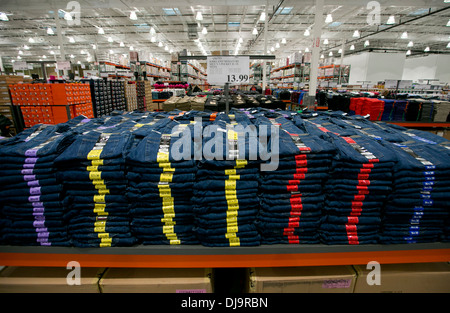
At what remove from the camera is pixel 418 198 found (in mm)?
1388

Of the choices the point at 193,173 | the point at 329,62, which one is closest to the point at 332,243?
the point at 193,173

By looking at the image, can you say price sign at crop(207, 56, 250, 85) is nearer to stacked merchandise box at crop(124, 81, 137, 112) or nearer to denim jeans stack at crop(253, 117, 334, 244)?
denim jeans stack at crop(253, 117, 334, 244)

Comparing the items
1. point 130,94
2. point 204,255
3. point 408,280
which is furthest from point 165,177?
point 130,94

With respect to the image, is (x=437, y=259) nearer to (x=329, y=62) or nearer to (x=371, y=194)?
(x=371, y=194)

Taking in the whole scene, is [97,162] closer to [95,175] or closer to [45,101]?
[95,175]

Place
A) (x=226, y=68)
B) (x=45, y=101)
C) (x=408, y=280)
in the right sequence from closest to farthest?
(x=408, y=280)
(x=226, y=68)
(x=45, y=101)

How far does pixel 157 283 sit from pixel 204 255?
382 mm

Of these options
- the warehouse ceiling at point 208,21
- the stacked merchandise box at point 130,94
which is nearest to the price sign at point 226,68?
the stacked merchandise box at point 130,94

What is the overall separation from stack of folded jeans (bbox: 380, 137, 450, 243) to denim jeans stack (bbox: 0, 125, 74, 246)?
2.05 metres

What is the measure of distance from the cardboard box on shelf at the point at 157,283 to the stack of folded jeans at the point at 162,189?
27cm

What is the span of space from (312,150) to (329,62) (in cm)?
2026

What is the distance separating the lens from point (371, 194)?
1404 millimetres

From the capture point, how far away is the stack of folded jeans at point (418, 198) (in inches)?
53.6

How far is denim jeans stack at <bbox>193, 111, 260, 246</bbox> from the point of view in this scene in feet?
4.39
